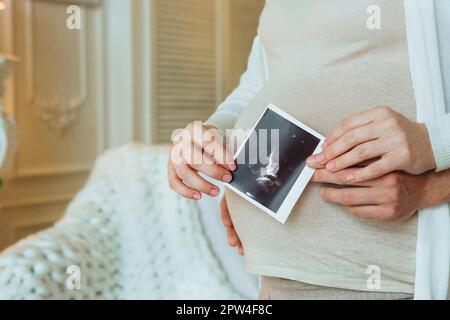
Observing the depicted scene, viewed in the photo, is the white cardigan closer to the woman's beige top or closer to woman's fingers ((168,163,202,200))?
the woman's beige top

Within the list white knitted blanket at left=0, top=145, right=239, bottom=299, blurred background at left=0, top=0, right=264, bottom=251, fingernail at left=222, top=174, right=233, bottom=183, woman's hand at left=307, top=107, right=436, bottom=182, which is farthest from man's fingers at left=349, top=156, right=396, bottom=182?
blurred background at left=0, top=0, right=264, bottom=251

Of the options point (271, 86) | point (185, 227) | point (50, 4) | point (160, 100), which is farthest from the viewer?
point (160, 100)

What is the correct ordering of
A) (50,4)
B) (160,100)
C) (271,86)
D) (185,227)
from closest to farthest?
(271,86) → (185,227) → (50,4) → (160,100)

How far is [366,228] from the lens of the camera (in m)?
0.54

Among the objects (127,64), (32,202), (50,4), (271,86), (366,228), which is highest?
(50,4)

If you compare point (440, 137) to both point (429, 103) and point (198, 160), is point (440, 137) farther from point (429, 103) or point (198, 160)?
point (198, 160)

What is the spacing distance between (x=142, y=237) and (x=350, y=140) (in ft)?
2.53

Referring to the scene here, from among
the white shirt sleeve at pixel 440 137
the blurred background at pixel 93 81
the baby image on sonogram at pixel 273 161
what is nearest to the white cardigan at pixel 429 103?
the white shirt sleeve at pixel 440 137

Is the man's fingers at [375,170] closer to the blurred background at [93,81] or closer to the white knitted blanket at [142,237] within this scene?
the white knitted blanket at [142,237]

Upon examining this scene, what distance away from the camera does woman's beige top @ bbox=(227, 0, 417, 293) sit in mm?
537

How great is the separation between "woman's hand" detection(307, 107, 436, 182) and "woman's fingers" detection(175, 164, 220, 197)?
0.14 metres
